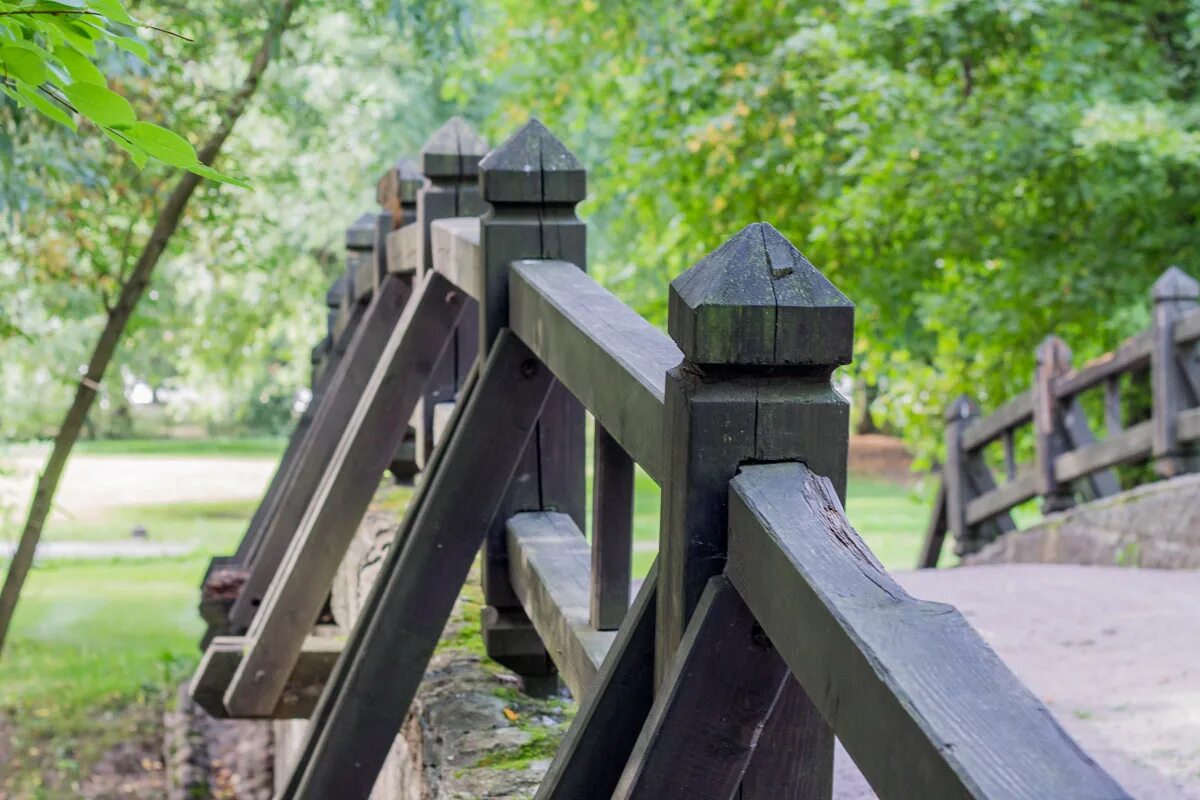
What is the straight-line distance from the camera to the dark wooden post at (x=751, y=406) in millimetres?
1450

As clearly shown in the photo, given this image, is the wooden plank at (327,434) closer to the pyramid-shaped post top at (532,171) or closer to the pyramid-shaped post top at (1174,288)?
the pyramid-shaped post top at (532,171)

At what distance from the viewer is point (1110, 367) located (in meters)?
9.05

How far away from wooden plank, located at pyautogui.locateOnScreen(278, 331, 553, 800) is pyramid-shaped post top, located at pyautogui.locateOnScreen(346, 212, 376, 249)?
151 inches

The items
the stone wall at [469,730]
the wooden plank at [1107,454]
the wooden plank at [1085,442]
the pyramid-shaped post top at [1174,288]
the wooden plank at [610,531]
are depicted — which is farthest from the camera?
the wooden plank at [1085,442]

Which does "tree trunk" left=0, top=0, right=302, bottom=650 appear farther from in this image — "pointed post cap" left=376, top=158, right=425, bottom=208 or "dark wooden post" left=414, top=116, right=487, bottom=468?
"dark wooden post" left=414, top=116, right=487, bottom=468

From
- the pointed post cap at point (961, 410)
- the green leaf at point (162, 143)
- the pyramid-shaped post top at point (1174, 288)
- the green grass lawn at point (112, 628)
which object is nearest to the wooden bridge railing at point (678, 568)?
the green leaf at point (162, 143)

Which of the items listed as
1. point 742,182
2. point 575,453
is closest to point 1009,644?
point 575,453

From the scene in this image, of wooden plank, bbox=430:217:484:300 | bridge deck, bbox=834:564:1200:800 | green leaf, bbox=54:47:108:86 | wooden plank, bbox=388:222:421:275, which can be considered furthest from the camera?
wooden plank, bbox=388:222:421:275

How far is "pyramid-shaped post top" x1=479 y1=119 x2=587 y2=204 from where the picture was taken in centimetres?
274

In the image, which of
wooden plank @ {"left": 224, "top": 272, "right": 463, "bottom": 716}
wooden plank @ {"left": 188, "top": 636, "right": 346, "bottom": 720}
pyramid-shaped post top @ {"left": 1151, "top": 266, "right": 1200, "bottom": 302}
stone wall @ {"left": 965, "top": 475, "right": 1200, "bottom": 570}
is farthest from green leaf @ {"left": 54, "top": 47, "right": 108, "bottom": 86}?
pyramid-shaped post top @ {"left": 1151, "top": 266, "right": 1200, "bottom": 302}

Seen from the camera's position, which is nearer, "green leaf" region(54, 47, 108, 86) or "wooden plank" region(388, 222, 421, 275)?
"green leaf" region(54, 47, 108, 86)

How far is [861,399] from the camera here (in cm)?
3362

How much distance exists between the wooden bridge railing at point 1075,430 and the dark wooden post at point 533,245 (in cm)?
600

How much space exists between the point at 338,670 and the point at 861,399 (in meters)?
31.3
